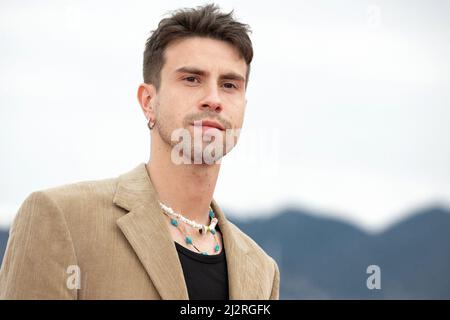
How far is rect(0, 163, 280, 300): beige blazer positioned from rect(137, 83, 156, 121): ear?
652 millimetres

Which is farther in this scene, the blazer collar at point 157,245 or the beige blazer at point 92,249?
the blazer collar at point 157,245

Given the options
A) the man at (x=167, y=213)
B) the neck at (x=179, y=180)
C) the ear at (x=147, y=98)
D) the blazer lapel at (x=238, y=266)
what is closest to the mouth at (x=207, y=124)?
the man at (x=167, y=213)

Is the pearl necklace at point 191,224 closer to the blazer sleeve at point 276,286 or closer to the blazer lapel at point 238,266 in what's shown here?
the blazer lapel at point 238,266

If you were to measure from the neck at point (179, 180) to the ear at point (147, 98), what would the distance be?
26 cm

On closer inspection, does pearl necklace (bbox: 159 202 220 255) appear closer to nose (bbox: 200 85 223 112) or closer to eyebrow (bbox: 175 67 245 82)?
nose (bbox: 200 85 223 112)

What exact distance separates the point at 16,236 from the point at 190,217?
54.6 inches

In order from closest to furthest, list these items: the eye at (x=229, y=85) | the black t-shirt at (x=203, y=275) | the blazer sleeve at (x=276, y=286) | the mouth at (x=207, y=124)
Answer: the black t-shirt at (x=203, y=275), the mouth at (x=207, y=124), the eye at (x=229, y=85), the blazer sleeve at (x=276, y=286)

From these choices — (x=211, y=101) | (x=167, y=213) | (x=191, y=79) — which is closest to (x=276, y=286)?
(x=167, y=213)

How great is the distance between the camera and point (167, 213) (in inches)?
189

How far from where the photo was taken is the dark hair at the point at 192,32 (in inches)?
194

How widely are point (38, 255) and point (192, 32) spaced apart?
80.9 inches

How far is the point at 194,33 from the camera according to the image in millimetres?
4926

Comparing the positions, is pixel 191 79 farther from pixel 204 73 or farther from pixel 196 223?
pixel 196 223
